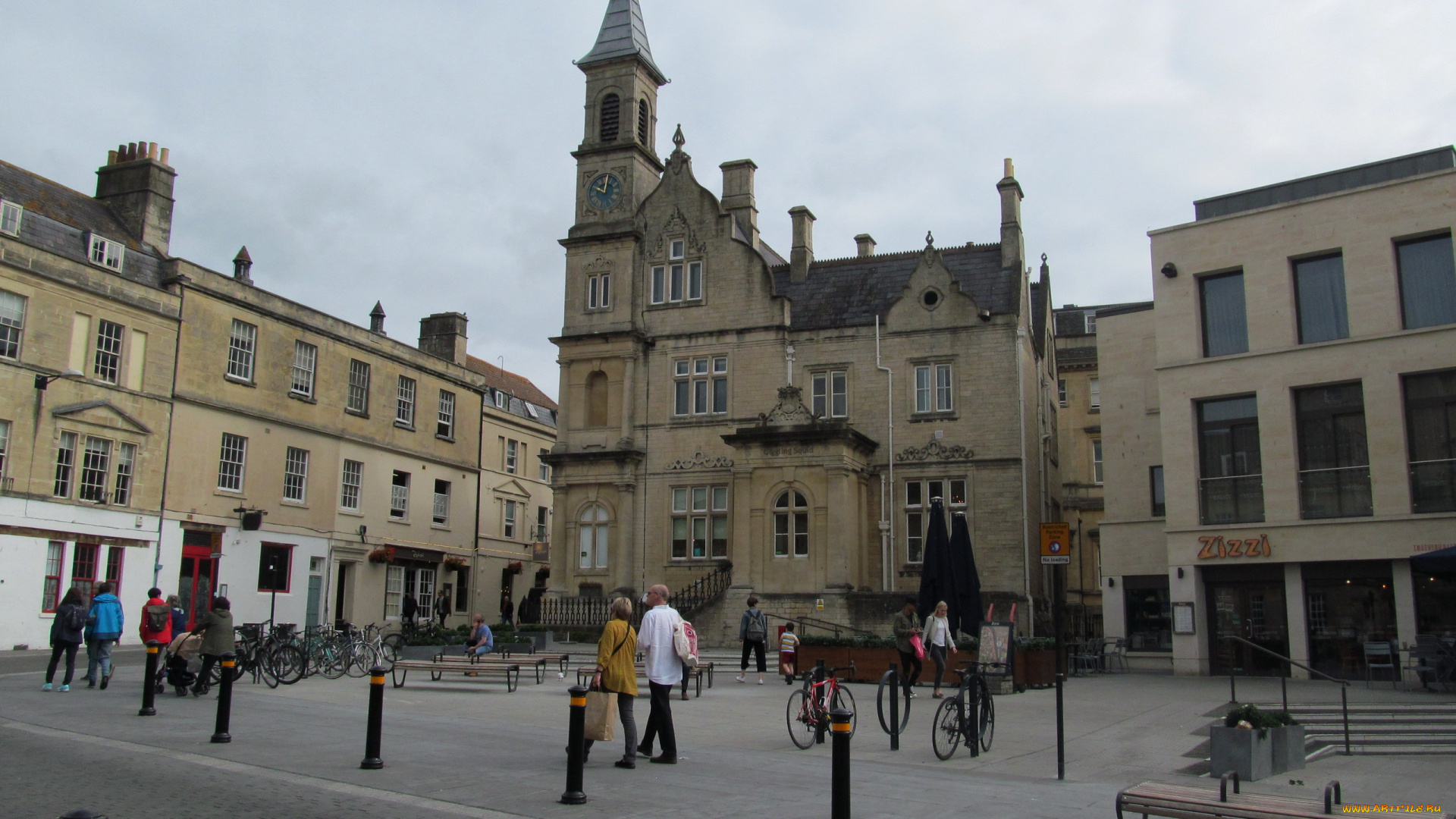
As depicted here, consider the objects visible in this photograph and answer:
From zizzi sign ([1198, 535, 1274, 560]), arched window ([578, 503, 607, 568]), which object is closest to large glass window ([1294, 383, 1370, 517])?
zizzi sign ([1198, 535, 1274, 560])

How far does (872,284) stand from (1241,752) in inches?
998

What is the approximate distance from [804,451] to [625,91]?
14.3 m

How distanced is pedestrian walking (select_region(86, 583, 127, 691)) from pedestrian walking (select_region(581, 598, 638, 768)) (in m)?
10.2

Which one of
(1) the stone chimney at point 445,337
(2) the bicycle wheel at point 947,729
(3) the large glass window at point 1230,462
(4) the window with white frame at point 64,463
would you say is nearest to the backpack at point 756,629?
(3) the large glass window at point 1230,462

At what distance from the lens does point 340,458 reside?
37.6 m

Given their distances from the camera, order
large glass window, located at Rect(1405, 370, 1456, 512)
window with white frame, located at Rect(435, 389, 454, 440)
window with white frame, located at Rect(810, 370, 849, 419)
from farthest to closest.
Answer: window with white frame, located at Rect(435, 389, 454, 440) < window with white frame, located at Rect(810, 370, 849, 419) < large glass window, located at Rect(1405, 370, 1456, 512)

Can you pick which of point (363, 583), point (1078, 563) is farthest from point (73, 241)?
point (1078, 563)

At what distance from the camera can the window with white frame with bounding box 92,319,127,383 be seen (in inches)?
1170

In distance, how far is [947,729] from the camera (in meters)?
12.8

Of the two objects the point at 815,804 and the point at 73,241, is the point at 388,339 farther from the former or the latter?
the point at 815,804

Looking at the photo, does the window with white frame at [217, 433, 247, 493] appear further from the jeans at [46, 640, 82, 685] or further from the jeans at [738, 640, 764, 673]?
the jeans at [738, 640, 764, 673]

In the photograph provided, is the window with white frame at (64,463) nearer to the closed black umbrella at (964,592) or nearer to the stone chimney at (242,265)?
the stone chimney at (242,265)

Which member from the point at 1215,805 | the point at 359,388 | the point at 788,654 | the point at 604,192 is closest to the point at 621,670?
the point at 1215,805

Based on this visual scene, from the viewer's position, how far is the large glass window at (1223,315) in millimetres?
25906
